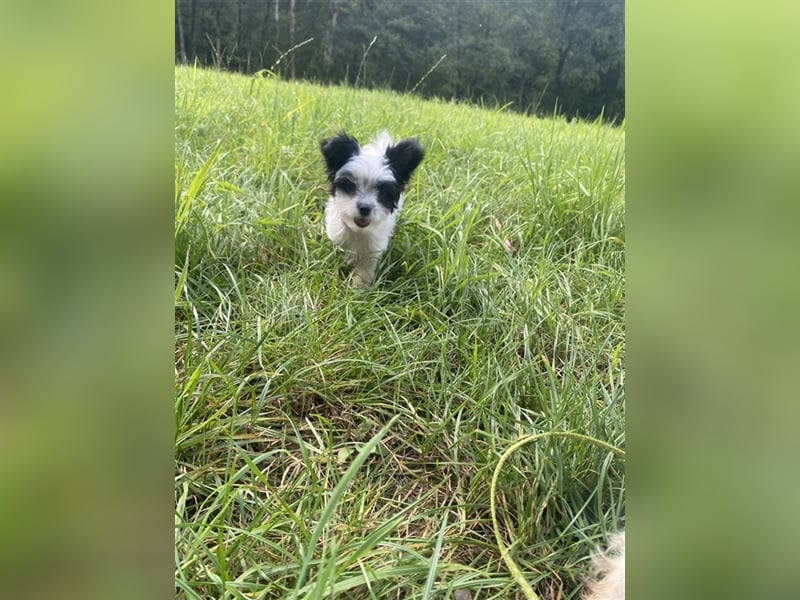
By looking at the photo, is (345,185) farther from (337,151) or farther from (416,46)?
(416,46)

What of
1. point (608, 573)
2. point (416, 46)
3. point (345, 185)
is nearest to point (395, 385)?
point (608, 573)

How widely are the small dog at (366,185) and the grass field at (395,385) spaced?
64mm

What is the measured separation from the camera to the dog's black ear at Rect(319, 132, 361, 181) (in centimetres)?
158

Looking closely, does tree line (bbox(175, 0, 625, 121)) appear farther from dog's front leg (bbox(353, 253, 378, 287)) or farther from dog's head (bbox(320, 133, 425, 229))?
dog's front leg (bbox(353, 253, 378, 287))

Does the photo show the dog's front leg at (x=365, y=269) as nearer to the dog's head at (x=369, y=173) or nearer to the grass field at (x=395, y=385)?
the grass field at (x=395, y=385)

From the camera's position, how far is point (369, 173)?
62.2 inches

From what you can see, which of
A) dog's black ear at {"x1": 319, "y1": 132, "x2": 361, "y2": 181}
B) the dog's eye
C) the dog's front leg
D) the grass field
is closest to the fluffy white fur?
the grass field

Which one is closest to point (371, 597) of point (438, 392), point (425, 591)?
point (425, 591)

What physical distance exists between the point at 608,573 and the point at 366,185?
1275 millimetres

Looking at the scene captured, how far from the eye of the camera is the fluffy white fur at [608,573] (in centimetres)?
46

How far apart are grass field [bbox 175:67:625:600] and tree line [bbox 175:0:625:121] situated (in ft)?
0.64
